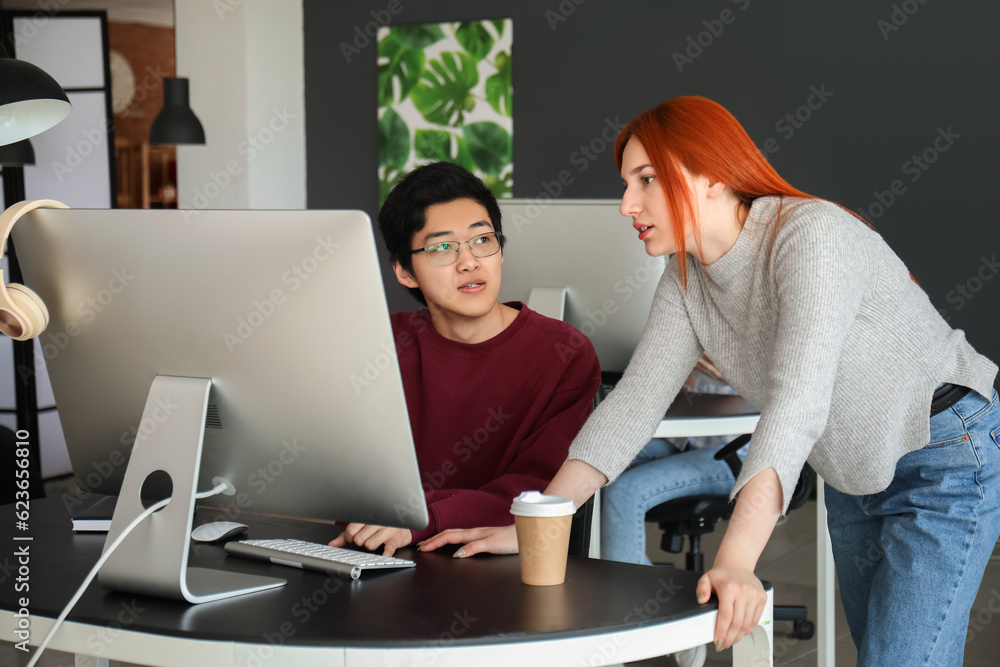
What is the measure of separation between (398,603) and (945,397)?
0.83 meters

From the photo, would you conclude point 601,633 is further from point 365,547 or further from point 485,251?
point 485,251

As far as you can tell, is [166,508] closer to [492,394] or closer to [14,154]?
[492,394]

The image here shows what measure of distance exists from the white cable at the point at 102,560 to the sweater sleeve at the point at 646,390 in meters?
0.49

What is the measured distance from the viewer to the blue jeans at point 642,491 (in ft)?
7.96

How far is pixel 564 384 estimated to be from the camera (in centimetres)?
167

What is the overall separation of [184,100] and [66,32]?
3.24 ft

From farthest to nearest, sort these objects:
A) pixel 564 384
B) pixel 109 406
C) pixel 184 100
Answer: pixel 184 100
pixel 564 384
pixel 109 406

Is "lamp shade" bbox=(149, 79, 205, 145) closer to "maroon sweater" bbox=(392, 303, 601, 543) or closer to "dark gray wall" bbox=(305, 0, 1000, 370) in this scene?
"dark gray wall" bbox=(305, 0, 1000, 370)

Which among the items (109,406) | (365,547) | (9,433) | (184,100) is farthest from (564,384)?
(184,100)

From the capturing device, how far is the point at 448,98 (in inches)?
199

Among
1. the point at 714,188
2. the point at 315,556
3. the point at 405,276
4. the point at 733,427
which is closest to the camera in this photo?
the point at 315,556

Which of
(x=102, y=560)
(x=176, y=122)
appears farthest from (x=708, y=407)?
(x=176, y=122)

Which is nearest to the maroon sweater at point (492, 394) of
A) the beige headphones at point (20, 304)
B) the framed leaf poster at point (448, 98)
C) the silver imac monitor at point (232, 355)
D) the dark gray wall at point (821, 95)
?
the silver imac monitor at point (232, 355)

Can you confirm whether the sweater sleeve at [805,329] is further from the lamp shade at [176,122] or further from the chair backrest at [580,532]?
the lamp shade at [176,122]
